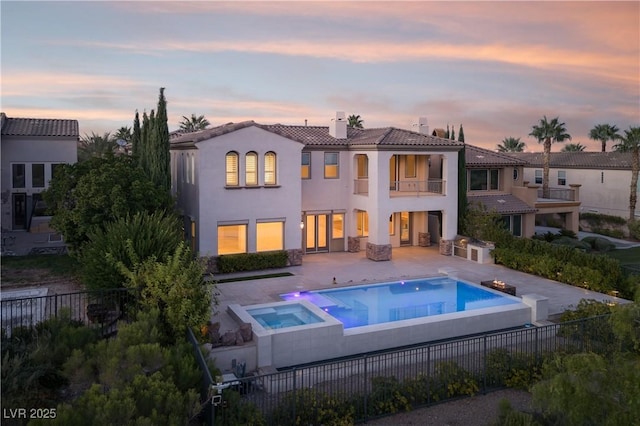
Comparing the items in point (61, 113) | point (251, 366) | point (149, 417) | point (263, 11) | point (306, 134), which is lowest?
point (251, 366)

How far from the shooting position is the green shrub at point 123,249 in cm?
1716

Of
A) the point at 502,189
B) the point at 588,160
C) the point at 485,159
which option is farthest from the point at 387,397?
the point at 588,160

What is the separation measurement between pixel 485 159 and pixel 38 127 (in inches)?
1106

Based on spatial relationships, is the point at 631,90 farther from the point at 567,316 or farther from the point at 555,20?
the point at 567,316

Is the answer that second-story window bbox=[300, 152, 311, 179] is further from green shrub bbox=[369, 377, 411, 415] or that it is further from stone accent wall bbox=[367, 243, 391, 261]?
green shrub bbox=[369, 377, 411, 415]

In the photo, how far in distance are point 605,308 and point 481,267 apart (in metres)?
9.87

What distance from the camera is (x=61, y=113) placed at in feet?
123

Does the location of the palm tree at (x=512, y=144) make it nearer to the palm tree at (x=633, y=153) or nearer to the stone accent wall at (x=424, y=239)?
the palm tree at (x=633, y=153)

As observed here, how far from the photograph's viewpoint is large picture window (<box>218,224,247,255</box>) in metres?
26.0

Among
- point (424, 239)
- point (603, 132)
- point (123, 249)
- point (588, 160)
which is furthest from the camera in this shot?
point (603, 132)

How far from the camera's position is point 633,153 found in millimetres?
40719

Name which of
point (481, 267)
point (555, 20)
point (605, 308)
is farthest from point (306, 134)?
point (605, 308)

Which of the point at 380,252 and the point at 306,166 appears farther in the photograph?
the point at 306,166

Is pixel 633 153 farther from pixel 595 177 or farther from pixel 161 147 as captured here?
pixel 161 147
